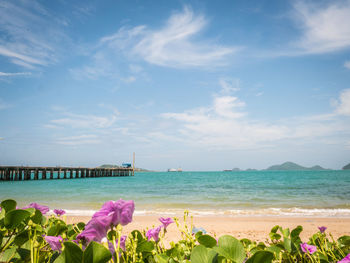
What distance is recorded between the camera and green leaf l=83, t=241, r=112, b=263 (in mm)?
458

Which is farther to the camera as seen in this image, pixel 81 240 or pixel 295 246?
pixel 295 246

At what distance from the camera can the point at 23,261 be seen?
761 millimetres

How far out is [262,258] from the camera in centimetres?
58

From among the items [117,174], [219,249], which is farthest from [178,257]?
[117,174]

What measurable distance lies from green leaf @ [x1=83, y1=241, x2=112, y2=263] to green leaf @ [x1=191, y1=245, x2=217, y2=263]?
0.28 meters

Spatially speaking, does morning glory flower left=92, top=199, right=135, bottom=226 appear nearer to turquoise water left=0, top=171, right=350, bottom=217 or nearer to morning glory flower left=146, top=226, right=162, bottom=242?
morning glory flower left=146, top=226, right=162, bottom=242

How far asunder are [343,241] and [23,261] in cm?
134

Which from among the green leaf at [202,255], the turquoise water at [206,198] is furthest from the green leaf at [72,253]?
the turquoise water at [206,198]

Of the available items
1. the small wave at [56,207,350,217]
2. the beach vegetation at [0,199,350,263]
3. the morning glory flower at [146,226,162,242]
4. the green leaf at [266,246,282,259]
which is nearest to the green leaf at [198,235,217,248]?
the beach vegetation at [0,199,350,263]

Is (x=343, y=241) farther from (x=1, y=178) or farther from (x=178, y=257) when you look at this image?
(x=1, y=178)

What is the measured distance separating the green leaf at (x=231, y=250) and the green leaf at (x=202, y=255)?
0.02m

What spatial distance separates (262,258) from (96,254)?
1.25 feet

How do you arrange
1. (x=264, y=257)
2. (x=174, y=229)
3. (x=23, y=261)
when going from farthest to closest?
(x=174, y=229) → (x=23, y=261) → (x=264, y=257)

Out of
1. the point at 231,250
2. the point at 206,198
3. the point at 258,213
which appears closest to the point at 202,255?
the point at 231,250
